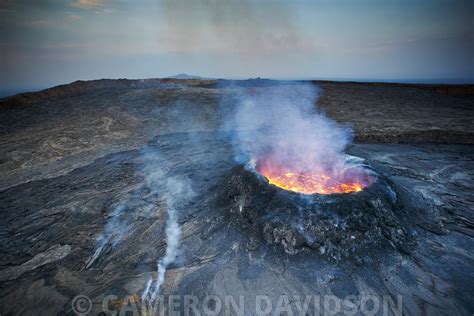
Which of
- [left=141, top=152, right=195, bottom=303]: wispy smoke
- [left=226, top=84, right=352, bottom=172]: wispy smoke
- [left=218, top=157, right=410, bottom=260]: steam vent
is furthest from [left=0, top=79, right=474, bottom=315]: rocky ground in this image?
[left=226, top=84, right=352, bottom=172]: wispy smoke

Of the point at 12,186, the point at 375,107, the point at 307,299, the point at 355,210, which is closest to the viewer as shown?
the point at 307,299

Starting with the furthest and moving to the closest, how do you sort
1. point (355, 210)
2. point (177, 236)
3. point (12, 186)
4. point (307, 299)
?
point (12, 186) → point (177, 236) → point (355, 210) → point (307, 299)

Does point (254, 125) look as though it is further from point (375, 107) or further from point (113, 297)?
point (113, 297)

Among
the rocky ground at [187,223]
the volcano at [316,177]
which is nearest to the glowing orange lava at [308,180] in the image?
the volcano at [316,177]

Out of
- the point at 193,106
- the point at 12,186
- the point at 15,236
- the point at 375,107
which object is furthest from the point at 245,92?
the point at 15,236

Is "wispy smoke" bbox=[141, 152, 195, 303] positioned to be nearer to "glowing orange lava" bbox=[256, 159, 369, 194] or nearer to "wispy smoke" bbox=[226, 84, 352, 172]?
"glowing orange lava" bbox=[256, 159, 369, 194]

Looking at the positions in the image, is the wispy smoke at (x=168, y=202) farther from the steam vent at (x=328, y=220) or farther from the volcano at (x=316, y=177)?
the volcano at (x=316, y=177)
